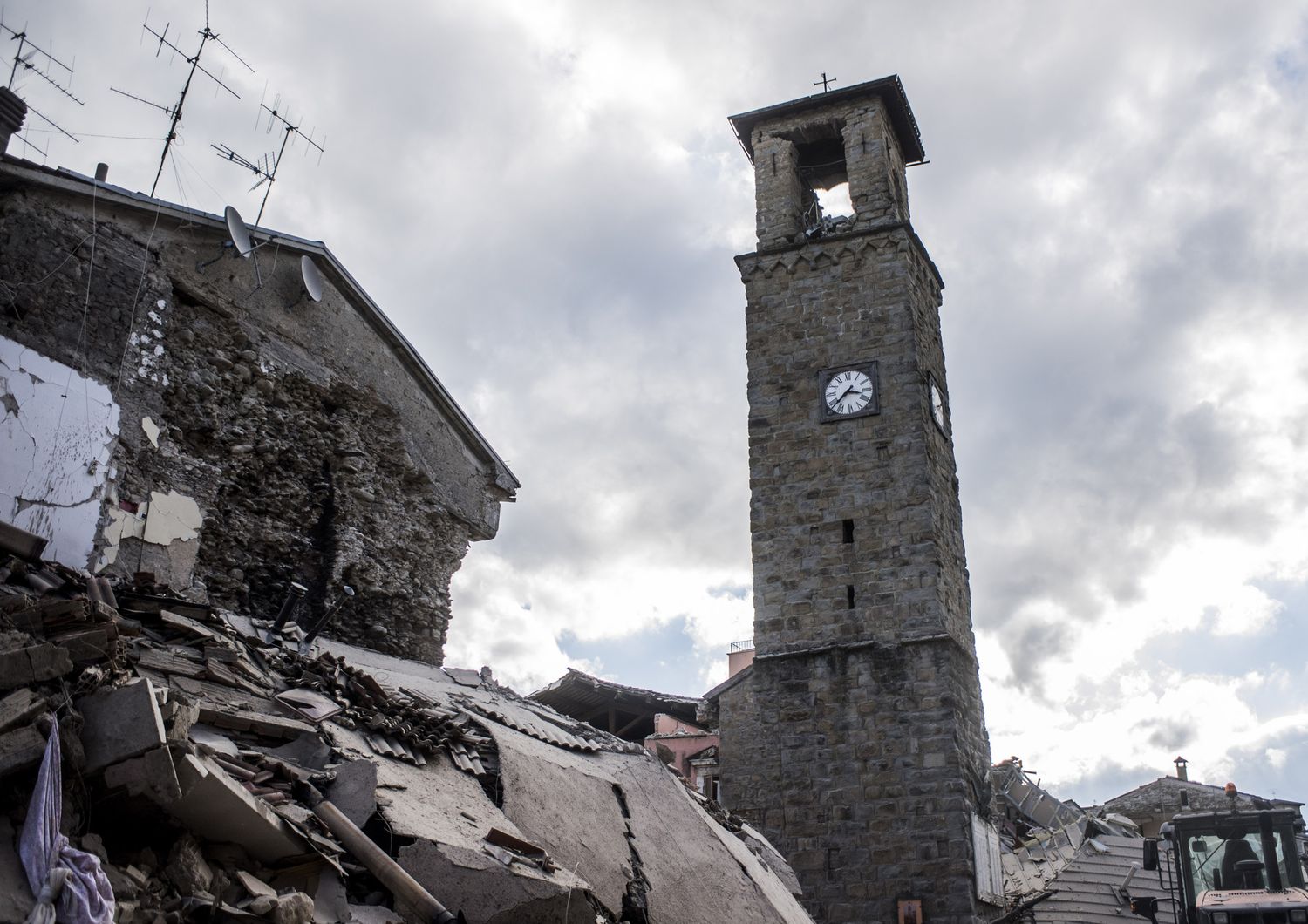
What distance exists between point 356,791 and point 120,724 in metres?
1.40

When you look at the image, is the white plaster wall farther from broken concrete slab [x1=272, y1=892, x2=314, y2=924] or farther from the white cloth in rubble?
broken concrete slab [x1=272, y1=892, x2=314, y2=924]

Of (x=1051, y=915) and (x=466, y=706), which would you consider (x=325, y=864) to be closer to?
(x=466, y=706)

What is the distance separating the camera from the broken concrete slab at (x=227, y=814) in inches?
198

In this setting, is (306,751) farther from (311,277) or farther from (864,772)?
(864,772)

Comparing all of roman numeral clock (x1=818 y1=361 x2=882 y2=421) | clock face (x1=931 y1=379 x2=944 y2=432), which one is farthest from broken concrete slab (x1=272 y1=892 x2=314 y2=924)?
clock face (x1=931 y1=379 x2=944 y2=432)

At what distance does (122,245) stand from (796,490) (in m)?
9.84

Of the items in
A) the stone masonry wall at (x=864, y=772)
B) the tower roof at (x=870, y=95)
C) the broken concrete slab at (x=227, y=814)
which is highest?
the tower roof at (x=870, y=95)

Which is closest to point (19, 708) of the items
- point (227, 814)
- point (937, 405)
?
point (227, 814)

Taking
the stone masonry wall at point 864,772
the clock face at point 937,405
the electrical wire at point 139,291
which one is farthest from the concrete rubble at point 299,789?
the clock face at point 937,405

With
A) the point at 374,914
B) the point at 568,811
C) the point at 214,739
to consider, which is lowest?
the point at 374,914

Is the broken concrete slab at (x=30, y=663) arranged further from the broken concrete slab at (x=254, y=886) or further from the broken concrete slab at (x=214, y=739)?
the broken concrete slab at (x=254, y=886)

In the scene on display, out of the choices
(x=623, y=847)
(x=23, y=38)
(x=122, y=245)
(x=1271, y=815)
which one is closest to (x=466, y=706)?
(x=623, y=847)

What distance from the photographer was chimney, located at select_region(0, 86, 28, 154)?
9.07 meters

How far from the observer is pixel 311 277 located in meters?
11.3
